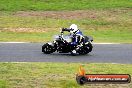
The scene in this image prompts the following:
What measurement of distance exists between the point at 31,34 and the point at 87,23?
5.70m

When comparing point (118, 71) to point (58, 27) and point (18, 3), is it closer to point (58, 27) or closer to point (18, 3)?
point (58, 27)

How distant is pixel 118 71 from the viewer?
15.4 metres

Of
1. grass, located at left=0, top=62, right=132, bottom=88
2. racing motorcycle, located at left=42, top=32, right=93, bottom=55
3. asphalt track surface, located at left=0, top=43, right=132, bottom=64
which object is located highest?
grass, located at left=0, top=62, right=132, bottom=88

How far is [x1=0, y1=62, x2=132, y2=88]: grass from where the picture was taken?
1295cm

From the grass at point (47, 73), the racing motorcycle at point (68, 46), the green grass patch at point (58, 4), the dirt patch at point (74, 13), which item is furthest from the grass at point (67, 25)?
the grass at point (47, 73)

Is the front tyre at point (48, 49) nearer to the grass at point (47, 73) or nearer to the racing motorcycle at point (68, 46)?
the racing motorcycle at point (68, 46)

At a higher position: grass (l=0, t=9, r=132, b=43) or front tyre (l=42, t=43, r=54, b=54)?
front tyre (l=42, t=43, r=54, b=54)

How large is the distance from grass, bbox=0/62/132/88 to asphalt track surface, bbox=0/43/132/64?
7.90 feet

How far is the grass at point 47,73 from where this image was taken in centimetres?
1295

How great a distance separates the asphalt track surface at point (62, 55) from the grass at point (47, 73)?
7.90 ft

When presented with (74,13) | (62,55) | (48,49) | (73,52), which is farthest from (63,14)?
(62,55)

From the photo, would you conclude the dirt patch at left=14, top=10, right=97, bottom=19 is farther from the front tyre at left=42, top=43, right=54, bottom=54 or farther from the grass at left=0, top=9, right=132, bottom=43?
the front tyre at left=42, top=43, right=54, bottom=54

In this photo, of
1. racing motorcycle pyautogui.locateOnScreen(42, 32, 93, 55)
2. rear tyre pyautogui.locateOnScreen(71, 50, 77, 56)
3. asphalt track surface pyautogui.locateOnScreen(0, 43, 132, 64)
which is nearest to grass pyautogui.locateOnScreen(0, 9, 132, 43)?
asphalt track surface pyautogui.locateOnScreen(0, 43, 132, 64)

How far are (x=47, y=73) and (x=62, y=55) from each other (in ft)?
19.2
